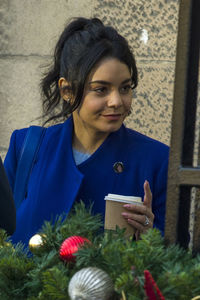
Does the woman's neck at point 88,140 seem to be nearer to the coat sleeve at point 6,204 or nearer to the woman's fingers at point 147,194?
the woman's fingers at point 147,194

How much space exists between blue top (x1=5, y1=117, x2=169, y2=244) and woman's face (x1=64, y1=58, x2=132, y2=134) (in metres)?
0.15

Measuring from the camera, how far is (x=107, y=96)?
7.60 ft

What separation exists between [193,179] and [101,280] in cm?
34

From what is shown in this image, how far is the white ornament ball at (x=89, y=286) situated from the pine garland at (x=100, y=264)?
0.03m

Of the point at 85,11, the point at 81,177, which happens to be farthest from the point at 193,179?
the point at 85,11

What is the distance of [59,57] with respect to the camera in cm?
266

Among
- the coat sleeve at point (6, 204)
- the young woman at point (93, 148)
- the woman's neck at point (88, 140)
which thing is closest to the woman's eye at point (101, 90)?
the young woman at point (93, 148)

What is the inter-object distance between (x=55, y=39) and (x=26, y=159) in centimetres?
156

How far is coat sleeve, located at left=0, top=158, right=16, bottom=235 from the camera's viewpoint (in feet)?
4.86

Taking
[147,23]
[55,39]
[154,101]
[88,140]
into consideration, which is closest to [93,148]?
[88,140]

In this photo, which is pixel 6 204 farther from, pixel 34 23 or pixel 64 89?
pixel 34 23

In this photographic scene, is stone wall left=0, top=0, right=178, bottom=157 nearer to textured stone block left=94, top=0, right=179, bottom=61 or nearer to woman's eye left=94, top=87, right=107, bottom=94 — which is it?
textured stone block left=94, top=0, right=179, bottom=61

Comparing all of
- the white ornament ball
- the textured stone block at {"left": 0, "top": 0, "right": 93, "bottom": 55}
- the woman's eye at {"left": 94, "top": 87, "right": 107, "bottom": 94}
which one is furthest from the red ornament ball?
the textured stone block at {"left": 0, "top": 0, "right": 93, "bottom": 55}

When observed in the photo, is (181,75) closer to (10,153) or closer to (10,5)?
(10,153)
